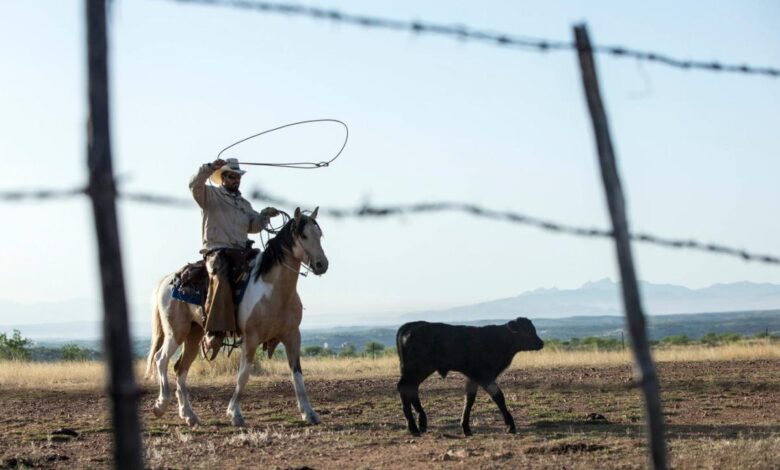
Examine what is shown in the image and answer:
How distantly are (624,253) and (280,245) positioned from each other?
7.10 meters

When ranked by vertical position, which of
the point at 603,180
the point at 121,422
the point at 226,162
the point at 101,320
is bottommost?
the point at 121,422

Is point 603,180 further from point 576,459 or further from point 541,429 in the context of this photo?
point 541,429

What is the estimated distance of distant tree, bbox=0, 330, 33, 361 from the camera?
29.6m

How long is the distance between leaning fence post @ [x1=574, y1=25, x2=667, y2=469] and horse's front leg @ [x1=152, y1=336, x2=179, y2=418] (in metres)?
8.50

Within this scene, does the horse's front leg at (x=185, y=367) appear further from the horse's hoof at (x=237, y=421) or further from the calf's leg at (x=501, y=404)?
the calf's leg at (x=501, y=404)

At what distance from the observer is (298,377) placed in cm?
1240

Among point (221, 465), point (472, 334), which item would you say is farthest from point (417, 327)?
point (221, 465)

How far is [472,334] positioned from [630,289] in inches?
225

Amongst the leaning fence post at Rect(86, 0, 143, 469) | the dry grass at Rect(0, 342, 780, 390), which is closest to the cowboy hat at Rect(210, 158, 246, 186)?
the dry grass at Rect(0, 342, 780, 390)

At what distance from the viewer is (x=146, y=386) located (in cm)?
1850

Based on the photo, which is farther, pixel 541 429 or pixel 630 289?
pixel 541 429

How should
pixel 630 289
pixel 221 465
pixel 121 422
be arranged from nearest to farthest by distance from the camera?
1. pixel 121 422
2. pixel 630 289
3. pixel 221 465

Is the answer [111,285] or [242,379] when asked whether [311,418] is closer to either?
[242,379]

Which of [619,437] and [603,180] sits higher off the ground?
[603,180]
